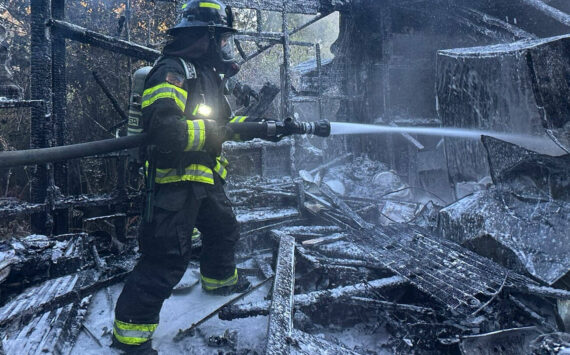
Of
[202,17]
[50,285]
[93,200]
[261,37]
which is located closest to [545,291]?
[202,17]

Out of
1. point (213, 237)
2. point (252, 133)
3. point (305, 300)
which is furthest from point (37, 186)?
point (305, 300)

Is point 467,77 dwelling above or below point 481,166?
above

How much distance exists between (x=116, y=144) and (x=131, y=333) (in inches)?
50.7

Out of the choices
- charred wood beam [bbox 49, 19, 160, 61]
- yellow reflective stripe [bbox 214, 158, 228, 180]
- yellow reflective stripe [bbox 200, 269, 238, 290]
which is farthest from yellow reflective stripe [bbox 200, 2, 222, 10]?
yellow reflective stripe [bbox 200, 269, 238, 290]

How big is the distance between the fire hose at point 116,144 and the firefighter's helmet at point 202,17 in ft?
2.66

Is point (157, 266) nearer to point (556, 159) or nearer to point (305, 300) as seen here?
point (305, 300)

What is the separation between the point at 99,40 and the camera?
376 cm

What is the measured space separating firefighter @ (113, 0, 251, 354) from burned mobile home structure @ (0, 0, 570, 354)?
476 millimetres

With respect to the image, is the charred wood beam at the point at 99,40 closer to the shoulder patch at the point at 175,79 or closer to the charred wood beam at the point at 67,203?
the charred wood beam at the point at 67,203

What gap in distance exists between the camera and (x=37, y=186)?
3.66m

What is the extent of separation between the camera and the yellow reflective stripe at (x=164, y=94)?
2338 millimetres

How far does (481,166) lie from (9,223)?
6.80m

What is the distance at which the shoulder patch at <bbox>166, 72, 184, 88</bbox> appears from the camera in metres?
2.39

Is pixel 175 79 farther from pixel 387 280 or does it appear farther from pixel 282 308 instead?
pixel 387 280
